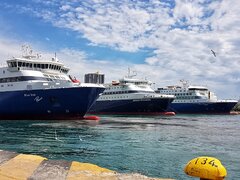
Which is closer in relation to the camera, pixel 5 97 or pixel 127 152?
pixel 127 152

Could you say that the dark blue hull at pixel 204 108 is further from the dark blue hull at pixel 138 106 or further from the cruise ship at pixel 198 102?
the dark blue hull at pixel 138 106

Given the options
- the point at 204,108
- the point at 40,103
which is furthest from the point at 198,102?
the point at 40,103

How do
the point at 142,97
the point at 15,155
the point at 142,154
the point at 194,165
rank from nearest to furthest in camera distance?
the point at 194,165, the point at 15,155, the point at 142,154, the point at 142,97

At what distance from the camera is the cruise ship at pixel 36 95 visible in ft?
143

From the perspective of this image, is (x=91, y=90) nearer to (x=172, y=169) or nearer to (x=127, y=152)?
(x=127, y=152)

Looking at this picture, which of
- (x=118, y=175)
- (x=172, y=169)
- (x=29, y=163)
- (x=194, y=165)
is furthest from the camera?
(x=172, y=169)

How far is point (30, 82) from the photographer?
44062mm

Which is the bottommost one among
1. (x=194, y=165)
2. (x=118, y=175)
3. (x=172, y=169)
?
(x=172, y=169)

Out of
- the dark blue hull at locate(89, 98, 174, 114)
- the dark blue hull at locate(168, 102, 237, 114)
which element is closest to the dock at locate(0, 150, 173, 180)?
the dark blue hull at locate(89, 98, 174, 114)

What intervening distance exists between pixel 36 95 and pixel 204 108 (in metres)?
68.6

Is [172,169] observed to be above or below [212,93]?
below

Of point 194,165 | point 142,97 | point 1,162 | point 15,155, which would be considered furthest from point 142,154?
point 142,97

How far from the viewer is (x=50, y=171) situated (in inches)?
340

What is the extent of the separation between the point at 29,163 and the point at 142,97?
234 feet
